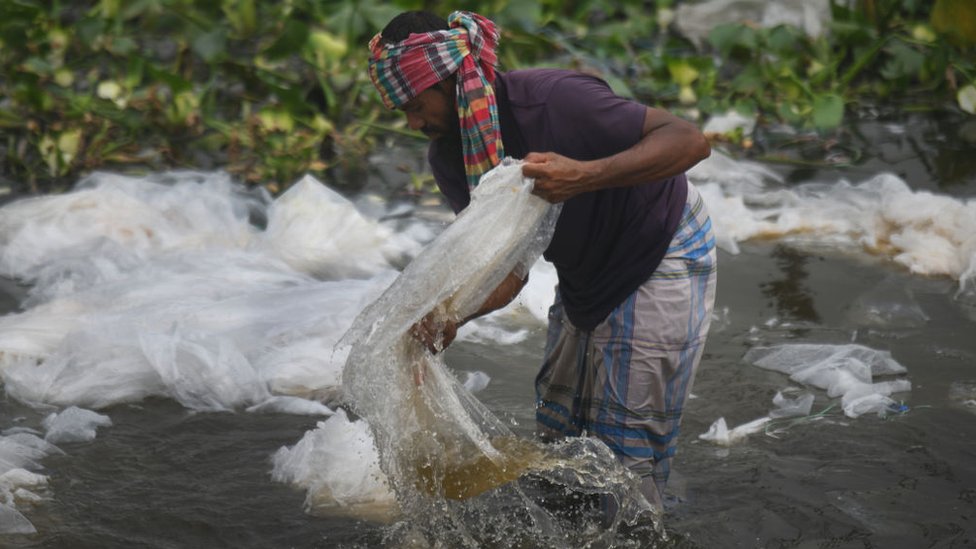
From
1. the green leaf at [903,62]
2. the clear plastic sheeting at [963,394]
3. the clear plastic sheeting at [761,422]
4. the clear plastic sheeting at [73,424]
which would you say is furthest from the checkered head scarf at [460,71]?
the green leaf at [903,62]

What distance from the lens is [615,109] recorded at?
2.48 metres

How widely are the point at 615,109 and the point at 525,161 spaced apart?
9.0 inches

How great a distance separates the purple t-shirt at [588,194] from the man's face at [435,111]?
65 mm

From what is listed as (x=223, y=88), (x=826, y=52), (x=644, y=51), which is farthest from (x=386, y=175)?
(x=826, y=52)

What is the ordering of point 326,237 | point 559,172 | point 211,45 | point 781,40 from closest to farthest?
point 559,172 < point 326,237 < point 211,45 < point 781,40

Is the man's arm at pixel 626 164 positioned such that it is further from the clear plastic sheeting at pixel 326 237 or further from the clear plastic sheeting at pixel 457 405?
the clear plastic sheeting at pixel 326 237

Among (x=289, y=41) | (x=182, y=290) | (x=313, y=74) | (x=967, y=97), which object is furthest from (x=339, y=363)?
(x=967, y=97)

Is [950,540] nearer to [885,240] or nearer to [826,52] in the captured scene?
[885,240]

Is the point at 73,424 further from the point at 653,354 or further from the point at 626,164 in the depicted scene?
the point at 626,164

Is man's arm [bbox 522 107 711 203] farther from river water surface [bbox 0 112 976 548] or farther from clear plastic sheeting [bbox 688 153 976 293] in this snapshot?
clear plastic sheeting [bbox 688 153 976 293]

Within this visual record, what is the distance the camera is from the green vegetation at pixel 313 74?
6.08 meters

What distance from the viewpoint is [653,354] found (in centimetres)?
274

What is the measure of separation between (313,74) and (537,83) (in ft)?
13.9

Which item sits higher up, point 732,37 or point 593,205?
point 593,205
